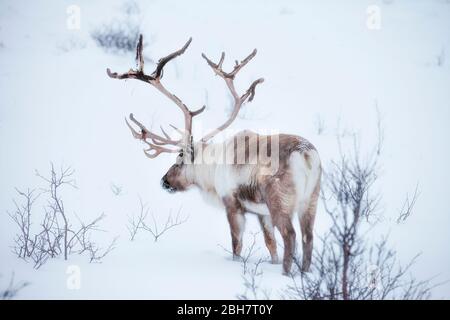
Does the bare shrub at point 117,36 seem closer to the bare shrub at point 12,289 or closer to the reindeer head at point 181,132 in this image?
the reindeer head at point 181,132

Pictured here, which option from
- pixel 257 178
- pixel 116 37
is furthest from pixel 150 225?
pixel 116 37

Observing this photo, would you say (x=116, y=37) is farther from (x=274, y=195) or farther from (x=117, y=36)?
(x=274, y=195)

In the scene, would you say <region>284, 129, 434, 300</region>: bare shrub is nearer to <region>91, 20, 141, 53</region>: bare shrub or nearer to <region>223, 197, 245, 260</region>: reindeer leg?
<region>223, 197, 245, 260</region>: reindeer leg

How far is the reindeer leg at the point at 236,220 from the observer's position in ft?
16.9

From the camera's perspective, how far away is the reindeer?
4.48 metres

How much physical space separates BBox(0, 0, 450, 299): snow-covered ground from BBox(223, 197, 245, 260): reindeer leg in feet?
0.61

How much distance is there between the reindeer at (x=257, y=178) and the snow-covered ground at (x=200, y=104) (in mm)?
448

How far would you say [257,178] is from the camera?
4.73 m

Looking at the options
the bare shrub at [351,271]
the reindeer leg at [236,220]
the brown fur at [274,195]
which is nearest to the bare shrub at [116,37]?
the brown fur at [274,195]

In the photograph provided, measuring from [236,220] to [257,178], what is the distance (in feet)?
2.23

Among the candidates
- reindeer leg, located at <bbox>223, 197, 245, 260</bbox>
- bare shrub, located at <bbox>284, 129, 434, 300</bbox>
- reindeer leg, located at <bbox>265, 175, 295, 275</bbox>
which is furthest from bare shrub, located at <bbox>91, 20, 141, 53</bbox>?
bare shrub, located at <bbox>284, 129, 434, 300</bbox>

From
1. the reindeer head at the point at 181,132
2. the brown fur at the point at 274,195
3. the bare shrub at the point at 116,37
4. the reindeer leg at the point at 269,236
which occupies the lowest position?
the reindeer leg at the point at 269,236
